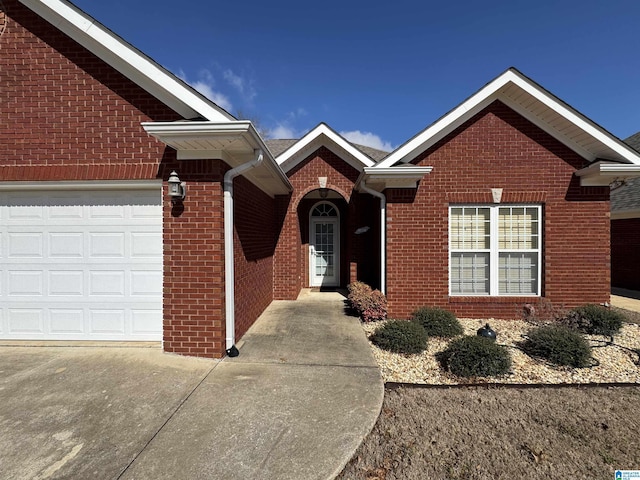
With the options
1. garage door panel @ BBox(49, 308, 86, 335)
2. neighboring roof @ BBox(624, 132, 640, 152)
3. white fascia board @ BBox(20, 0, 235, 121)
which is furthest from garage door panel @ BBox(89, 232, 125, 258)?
neighboring roof @ BBox(624, 132, 640, 152)

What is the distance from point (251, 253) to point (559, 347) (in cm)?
556

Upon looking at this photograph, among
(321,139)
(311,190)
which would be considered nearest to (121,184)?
(311,190)

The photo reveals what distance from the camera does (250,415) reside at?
3.01m

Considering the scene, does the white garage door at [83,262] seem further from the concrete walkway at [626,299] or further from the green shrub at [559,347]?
the concrete walkway at [626,299]

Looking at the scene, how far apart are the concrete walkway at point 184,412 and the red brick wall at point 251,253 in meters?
1.05

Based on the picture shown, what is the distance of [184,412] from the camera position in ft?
10.0

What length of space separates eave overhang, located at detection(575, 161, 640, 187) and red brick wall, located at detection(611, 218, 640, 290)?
21.0 ft

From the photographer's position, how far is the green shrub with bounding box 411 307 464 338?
215 inches

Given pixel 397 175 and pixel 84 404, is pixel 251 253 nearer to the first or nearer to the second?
pixel 397 175

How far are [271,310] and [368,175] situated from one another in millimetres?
4056

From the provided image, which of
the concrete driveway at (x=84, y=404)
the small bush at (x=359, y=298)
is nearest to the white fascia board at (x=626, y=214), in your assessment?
the small bush at (x=359, y=298)

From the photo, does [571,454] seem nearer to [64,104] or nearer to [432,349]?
[432,349]

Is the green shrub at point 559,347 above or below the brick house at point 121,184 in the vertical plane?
below

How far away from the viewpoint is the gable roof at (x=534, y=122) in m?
6.02
